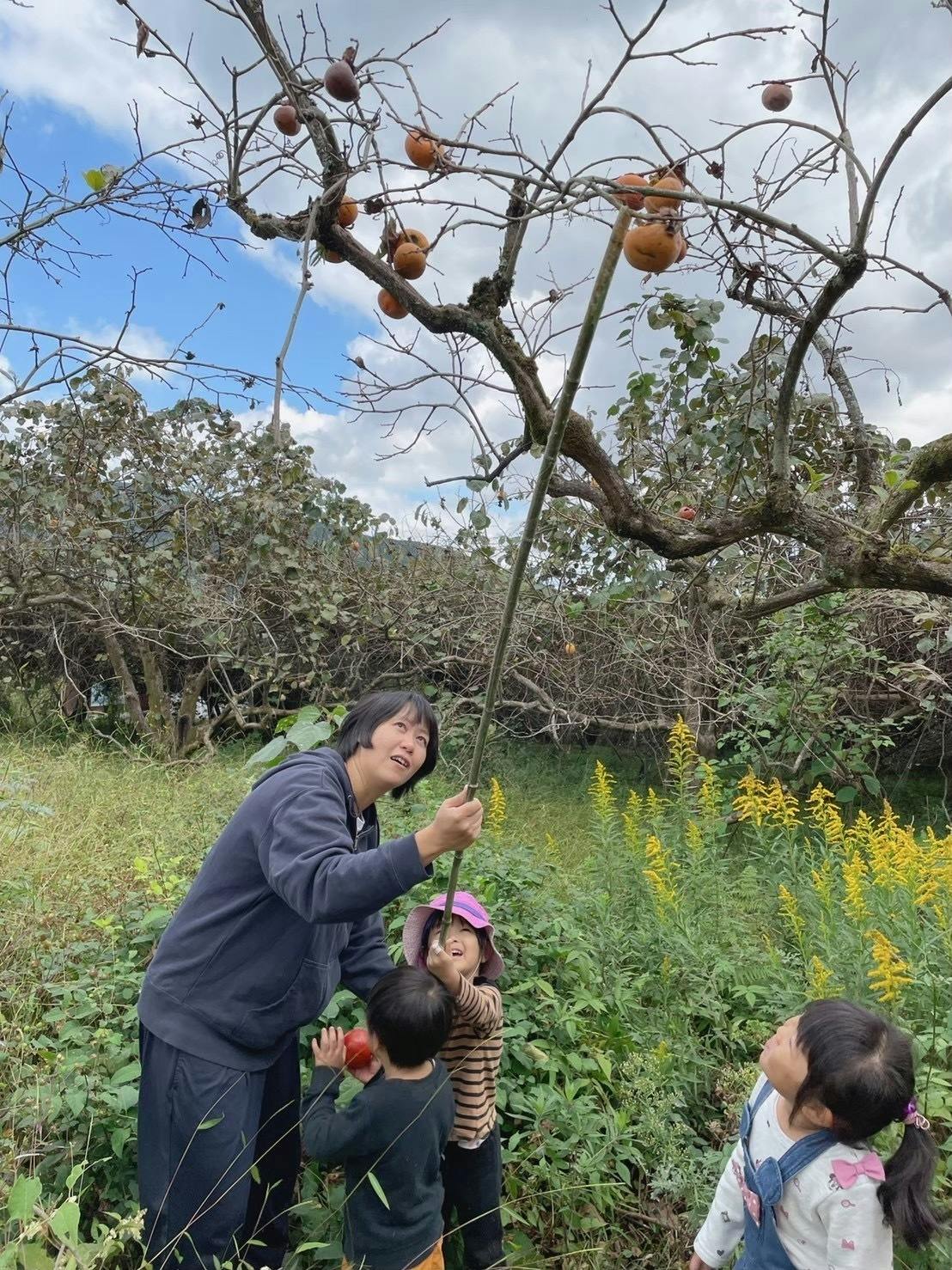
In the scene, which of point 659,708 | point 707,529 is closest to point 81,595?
point 659,708

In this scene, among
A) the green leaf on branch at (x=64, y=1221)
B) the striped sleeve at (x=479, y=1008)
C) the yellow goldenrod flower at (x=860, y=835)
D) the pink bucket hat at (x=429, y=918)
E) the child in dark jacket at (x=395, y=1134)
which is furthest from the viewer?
the yellow goldenrod flower at (x=860, y=835)

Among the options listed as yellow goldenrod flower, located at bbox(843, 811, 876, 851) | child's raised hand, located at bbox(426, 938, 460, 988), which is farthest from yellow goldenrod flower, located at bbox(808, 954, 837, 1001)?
yellow goldenrod flower, located at bbox(843, 811, 876, 851)

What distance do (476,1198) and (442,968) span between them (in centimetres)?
59

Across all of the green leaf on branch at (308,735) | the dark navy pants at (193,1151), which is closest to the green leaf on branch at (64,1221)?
the dark navy pants at (193,1151)

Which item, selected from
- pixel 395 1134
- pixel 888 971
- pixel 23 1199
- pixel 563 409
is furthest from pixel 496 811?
pixel 563 409

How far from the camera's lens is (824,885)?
2.97 metres

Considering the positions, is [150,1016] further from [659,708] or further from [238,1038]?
[659,708]

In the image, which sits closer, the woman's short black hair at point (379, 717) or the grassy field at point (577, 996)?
the woman's short black hair at point (379, 717)

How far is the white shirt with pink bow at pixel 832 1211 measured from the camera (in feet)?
4.65

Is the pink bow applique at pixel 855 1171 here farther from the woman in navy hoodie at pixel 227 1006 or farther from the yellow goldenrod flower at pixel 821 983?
the woman in navy hoodie at pixel 227 1006

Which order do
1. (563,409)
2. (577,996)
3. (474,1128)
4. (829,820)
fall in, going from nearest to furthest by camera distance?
(563,409) → (474,1128) → (577,996) → (829,820)

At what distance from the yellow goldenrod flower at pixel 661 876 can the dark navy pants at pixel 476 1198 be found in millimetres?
1167

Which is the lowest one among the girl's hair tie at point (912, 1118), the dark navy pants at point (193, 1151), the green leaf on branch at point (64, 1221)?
the dark navy pants at point (193, 1151)

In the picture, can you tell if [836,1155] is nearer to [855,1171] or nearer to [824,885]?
[855,1171]
